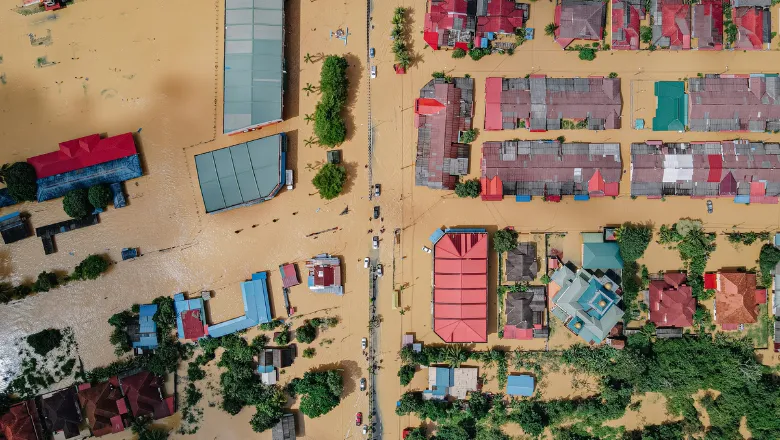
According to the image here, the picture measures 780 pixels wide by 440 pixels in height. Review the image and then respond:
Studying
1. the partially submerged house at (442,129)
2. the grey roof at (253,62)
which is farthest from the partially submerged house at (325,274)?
the grey roof at (253,62)

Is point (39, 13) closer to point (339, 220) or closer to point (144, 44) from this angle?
point (144, 44)

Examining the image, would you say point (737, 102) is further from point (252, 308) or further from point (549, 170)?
point (252, 308)

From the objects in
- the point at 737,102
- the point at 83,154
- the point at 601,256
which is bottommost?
the point at 601,256

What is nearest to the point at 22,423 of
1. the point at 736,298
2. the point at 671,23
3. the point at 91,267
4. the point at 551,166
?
the point at 91,267

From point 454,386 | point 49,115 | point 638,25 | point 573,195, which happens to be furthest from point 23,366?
point 638,25

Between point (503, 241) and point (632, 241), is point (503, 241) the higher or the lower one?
the lower one

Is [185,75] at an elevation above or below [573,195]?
above

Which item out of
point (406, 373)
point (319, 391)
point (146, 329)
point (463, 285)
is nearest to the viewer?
→ point (463, 285)
